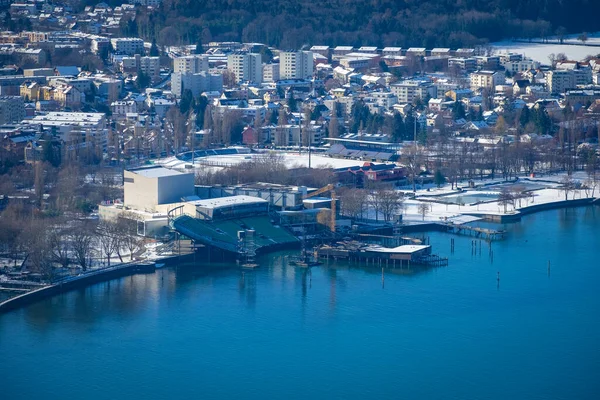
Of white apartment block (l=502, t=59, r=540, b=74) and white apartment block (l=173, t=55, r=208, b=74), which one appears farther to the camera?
white apartment block (l=502, t=59, r=540, b=74)

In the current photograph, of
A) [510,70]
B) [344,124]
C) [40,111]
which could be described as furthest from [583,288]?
[510,70]

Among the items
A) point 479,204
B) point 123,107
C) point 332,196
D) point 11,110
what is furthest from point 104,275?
point 123,107

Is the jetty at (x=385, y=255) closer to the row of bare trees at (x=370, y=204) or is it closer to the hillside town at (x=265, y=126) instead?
the hillside town at (x=265, y=126)

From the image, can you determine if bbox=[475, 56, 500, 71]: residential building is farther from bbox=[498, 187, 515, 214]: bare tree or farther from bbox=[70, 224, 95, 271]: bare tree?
bbox=[70, 224, 95, 271]: bare tree

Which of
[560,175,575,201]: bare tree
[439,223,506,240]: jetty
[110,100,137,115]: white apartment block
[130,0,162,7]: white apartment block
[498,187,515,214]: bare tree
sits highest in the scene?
[130,0,162,7]: white apartment block

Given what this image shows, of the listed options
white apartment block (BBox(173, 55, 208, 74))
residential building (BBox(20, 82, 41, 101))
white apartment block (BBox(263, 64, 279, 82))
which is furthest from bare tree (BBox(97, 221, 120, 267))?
white apartment block (BBox(263, 64, 279, 82))
